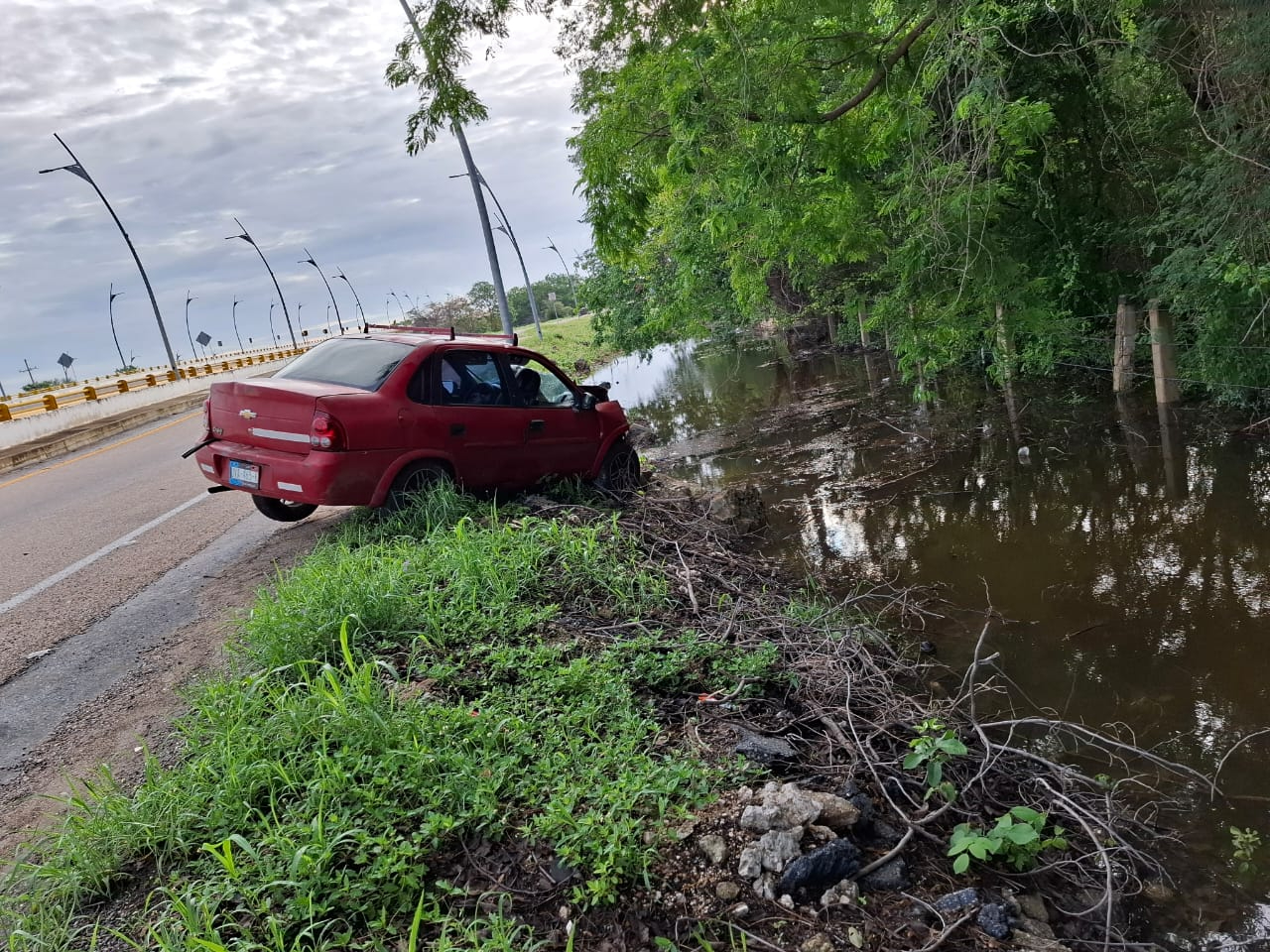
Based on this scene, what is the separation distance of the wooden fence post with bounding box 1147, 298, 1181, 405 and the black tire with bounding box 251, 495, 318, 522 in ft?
39.0

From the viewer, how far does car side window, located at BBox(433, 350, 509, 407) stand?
6.73 meters

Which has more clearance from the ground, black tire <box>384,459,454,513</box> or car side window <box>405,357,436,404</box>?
car side window <box>405,357,436,404</box>

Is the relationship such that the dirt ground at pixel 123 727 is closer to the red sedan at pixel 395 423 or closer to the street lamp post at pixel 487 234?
the red sedan at pixel 395 423

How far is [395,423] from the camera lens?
632cm

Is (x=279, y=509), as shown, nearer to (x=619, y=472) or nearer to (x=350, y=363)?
(x=350, y=363)

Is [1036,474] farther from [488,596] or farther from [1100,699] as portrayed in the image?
[488,596]

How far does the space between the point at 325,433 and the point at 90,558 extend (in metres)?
3.00

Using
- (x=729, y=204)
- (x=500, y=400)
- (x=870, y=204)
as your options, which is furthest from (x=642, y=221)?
(x=870, y=204)

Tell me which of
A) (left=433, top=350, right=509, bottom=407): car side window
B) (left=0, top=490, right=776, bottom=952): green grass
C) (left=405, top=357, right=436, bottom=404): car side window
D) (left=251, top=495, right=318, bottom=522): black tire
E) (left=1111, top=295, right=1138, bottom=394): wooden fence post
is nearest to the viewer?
(left=0, top=490, right=776, bottom=952): green grass

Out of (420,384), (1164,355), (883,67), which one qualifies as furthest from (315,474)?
(1164,355)

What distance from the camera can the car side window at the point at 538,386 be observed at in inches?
289

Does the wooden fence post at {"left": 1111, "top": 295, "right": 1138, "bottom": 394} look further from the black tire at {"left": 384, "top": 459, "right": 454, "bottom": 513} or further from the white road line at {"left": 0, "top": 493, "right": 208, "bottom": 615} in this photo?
the white road line at {"left": 0, "top": 493, "right": 208, "bottom": 615}

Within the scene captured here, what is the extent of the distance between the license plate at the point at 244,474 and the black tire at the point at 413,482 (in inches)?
38.1

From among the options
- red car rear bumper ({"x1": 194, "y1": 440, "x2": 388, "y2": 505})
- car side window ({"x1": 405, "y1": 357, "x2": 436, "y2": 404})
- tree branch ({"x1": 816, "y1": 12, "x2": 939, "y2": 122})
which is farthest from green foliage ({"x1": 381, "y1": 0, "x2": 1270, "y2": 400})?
red car rear bumper ({"x1": 194, "y1": 440, "x2": 388, "y2": 505})
